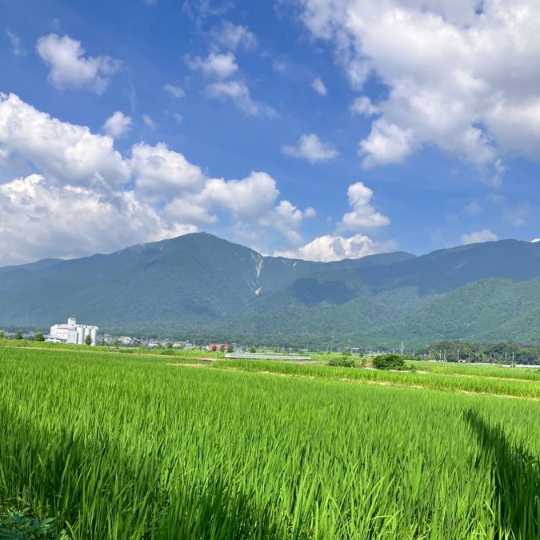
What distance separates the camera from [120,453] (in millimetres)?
2717

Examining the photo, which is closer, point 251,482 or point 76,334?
point 251,482

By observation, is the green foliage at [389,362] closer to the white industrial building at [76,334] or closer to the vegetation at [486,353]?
the vegetation at [486,353]

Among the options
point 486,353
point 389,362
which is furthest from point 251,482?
point 486,353

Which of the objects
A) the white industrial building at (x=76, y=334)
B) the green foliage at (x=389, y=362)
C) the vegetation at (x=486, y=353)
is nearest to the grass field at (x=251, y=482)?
the green foliage at (x=389, y=362)

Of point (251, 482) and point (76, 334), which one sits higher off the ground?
point (251, 482)

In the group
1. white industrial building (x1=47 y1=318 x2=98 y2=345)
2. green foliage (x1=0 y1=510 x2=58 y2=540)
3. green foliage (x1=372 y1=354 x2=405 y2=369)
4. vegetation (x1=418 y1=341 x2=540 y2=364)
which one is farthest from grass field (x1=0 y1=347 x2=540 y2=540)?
vegetation (x1=418 y1=341 x2=540 y2=364)

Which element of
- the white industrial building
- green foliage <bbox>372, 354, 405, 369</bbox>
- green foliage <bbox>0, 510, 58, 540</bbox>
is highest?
green foliage <bbox>0, 510, 58, 540</bbox>

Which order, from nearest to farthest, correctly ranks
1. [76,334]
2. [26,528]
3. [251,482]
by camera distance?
[26,528] → [251,482] → [76,334]

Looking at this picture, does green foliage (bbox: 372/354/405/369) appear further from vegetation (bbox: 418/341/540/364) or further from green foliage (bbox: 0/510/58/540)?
vegetation (bbox: 418/341/540/364)

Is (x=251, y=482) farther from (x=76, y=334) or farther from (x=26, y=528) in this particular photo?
(x=76, y=334)

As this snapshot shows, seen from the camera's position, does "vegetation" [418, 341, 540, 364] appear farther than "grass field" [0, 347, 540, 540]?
Yes

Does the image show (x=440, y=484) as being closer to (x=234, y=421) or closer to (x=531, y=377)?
(x=234, y=421)

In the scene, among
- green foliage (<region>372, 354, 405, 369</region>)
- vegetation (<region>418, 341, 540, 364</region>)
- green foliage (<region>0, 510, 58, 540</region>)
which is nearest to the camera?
green foliage (<region>0, 510, 58, 540</region>)

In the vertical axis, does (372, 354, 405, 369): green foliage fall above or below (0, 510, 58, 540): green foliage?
below
